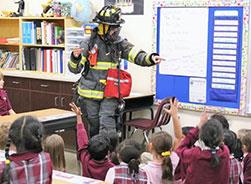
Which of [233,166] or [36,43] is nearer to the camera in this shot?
[233,166]

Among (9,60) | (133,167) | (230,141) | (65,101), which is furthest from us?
(9,60)

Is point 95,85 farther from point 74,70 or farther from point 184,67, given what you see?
point 184,67

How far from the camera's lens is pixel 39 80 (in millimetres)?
6289

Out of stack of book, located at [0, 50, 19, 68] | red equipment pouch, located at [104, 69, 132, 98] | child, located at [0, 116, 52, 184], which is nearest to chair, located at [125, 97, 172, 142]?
red equipment pouch, located at [104, 69, 132, 98]

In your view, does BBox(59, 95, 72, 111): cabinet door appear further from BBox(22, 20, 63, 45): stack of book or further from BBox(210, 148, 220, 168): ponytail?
BBox(210, 148, 220, 168): ponytail

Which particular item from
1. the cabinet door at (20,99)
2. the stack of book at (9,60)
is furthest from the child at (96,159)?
the stack of book at (9,60)

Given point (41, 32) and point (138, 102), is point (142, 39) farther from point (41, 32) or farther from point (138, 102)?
point (41, 32)

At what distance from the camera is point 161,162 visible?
9.66 ft

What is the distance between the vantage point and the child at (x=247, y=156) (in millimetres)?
3100

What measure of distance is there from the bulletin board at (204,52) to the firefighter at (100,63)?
1.28 meters

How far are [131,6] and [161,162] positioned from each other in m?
3.36

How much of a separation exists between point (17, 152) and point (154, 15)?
3749 mm

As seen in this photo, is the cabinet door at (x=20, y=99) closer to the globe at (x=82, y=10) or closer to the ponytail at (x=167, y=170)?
the globe at (x=82, y=10)

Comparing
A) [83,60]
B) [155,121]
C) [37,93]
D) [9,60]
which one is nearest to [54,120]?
[83,60]
